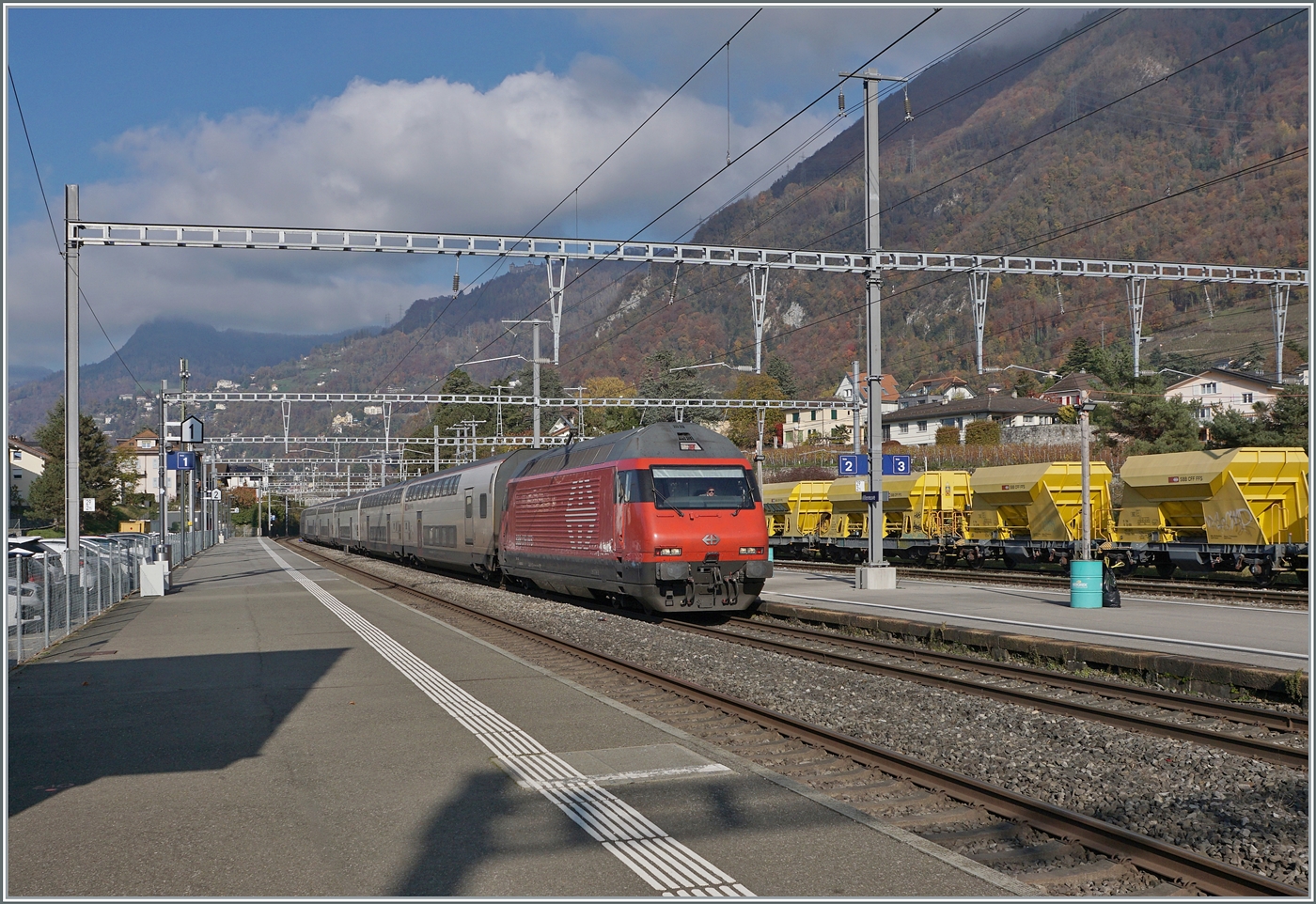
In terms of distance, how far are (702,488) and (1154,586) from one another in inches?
404

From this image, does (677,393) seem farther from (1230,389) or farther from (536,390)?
(1230,389)

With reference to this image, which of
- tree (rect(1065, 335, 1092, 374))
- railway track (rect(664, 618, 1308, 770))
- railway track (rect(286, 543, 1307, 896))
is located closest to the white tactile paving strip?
railway track (rect(286, 543, 1307, 896))

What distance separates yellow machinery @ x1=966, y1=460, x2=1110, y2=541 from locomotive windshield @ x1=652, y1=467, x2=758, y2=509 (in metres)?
12.6

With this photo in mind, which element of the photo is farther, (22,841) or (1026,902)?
(22,841)

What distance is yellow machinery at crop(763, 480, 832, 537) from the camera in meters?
41.3

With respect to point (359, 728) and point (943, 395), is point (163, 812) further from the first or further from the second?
point (943, 395)

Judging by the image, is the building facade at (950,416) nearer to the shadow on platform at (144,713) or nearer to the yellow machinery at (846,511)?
the yellow machinery at (846,511)

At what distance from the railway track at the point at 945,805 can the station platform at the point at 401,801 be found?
490 mm

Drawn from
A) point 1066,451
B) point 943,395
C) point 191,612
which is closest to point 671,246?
point 191,612

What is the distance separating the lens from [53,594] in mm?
17609

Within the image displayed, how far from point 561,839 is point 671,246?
17.8 m

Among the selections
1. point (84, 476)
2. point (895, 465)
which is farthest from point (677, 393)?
point (84, 476)

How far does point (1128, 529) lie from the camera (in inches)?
1040

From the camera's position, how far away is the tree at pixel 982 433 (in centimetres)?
6944
